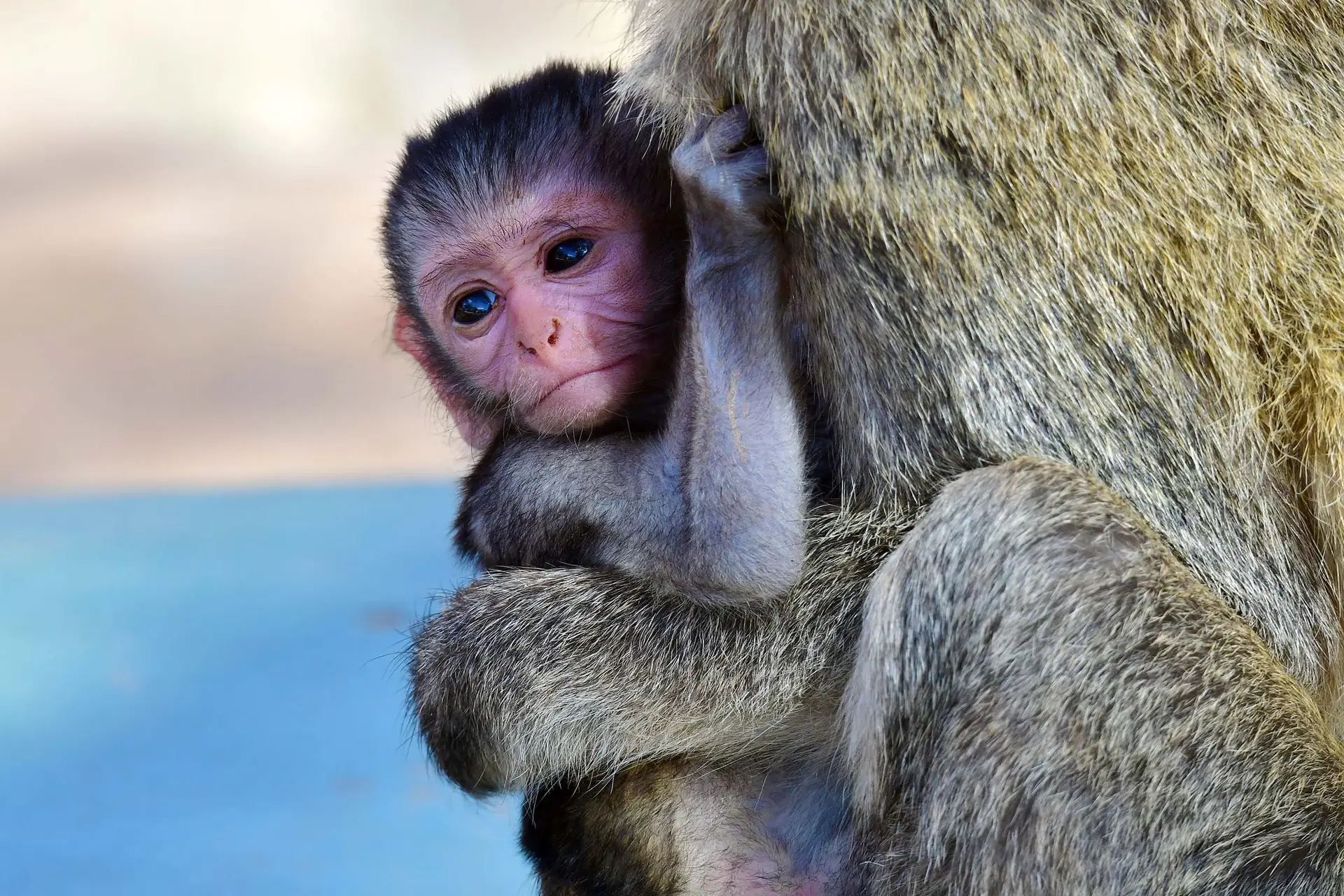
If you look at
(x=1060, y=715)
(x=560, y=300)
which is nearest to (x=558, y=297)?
(x=560, y=300)

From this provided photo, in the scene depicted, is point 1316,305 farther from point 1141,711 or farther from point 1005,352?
point 1141,711

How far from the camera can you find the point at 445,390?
2.29 meters

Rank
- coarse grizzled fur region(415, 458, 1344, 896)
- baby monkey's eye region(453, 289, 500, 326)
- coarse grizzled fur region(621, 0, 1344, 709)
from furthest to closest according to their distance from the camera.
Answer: baby monkey's eye region(453, 289, 500, 326) < coarse grizzled fur region(621, 0, 1344, 709) < coarse grizzled fur region(415, 458, 1344, 896)

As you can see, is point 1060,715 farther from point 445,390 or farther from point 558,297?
point 445,390

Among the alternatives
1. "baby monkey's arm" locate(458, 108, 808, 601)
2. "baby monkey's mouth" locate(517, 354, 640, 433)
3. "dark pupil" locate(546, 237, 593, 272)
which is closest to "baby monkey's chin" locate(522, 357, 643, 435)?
"baby monkey's mouth" locate(517, 354, 640, 433)

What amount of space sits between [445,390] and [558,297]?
0.40m

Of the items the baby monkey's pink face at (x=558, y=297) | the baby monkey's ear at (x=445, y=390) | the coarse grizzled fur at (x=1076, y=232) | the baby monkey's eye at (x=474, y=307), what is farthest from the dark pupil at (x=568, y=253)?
the coarse grizzled fur at (x=1076, y=232)

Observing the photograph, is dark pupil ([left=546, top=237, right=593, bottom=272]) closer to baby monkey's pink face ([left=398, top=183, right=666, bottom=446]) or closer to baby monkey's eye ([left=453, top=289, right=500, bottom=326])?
baby monkey's pink face ([left=398, top=183, right=666, bottom=446])

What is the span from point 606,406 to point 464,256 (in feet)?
1.09

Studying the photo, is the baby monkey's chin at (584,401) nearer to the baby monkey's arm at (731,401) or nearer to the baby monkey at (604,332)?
the baby monkey at (604,332)

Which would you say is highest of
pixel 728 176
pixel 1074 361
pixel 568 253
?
pixel 568 253

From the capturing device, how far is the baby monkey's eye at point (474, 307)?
2.06 m

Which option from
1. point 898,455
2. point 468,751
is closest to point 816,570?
point 898,455

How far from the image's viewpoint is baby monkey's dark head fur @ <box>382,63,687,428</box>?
1.96 meters
